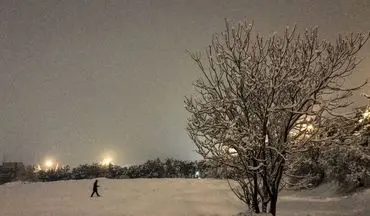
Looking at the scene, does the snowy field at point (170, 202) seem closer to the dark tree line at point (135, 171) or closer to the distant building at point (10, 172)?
the dark tree line at point (135, 171)

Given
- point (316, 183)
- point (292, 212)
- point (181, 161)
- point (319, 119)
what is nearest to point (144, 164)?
point (181, 161)

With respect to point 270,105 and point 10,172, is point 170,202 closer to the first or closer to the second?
point 270,105

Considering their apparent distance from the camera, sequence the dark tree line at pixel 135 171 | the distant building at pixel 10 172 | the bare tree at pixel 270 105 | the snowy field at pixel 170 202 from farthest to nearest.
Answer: the distant building at pixel 10 172, the dark tree line at pixel 135 171, the snowy field at pixel 170 202, the bare tree at pixel 270 105

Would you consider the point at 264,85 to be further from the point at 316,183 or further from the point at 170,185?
the point at 170,185

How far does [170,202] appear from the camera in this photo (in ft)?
115

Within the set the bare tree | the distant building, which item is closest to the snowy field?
the bare tree

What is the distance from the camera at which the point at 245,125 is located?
1512 cm

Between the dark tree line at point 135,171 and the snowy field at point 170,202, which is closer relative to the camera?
the snowy field at point 170,202

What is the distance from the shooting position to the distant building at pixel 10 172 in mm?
116500

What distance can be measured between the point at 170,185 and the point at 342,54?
121ft

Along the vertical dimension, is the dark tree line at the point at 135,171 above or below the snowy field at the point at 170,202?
above

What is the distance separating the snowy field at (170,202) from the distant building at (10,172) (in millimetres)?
70615

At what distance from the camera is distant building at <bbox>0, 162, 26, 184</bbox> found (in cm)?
11650

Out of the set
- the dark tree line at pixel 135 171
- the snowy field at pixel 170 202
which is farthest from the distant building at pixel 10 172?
the snowy field at pixel 170 202
